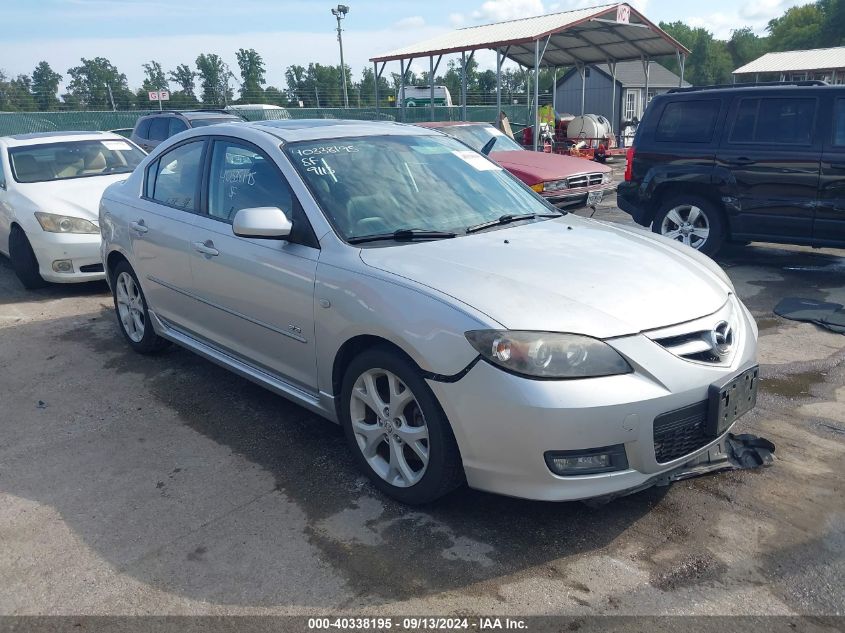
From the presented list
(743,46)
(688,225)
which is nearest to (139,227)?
(688,225)

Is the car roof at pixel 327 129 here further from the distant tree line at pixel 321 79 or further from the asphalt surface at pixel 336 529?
the distant tree line at pixel 321 79

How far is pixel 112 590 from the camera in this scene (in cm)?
283

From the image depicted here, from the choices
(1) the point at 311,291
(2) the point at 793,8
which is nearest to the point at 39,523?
(1) the point at 311,291

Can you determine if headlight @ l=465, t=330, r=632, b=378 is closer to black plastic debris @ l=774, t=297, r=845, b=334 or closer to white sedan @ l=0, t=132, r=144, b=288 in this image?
black plastic debris @ l=774, t=297, r=845, b=334

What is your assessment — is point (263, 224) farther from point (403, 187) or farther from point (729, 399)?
point (729, 399)

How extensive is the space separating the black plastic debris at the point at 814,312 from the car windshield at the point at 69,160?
737cm

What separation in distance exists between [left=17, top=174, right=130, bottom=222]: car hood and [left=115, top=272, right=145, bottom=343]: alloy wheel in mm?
2014

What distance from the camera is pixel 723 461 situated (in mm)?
3355

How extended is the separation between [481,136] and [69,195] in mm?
6433

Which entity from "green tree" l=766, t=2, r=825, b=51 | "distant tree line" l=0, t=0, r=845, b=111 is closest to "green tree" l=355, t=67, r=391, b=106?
"distant tree line" l=0, t=0, r=845, b=111

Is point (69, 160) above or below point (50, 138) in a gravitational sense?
below

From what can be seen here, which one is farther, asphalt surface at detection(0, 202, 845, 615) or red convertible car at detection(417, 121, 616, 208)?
red convertible car at detection(417, 121, 616, 208)

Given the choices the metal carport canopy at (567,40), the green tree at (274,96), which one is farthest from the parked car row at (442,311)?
the green tree at (274,96)

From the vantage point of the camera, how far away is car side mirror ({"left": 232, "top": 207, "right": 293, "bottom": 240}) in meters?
3.55
